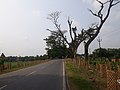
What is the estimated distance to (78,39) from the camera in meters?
55.8

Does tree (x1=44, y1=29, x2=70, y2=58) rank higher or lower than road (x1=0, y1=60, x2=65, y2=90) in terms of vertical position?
higher

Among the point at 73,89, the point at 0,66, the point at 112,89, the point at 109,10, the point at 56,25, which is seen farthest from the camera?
the point at 56,25

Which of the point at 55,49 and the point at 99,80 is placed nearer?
the point at 99,80

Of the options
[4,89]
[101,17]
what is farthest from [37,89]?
[101,17]

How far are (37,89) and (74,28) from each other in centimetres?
3466

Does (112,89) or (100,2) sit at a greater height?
(100,2)

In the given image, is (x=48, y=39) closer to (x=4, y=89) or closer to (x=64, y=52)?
(x=64, y=52)

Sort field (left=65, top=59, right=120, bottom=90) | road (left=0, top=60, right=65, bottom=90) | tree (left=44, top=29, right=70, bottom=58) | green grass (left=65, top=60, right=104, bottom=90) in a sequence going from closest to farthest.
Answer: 1. field (left=65, top=59, right=120, bottom=90)
2. green grass (left=65, top=60, right=104, bottom=90)
3. road (left=0, top=60, right=65, bottom=90)
4. tree (left=44, top=29, right=70, bottom=58)

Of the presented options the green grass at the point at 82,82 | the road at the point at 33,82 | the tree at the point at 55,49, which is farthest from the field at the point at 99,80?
the tree at the point at 55,49

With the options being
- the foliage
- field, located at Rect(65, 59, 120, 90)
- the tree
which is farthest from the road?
the tree

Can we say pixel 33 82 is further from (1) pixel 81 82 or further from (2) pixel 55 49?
(2) pixel 55 49

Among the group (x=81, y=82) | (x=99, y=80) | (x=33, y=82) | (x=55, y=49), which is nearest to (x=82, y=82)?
(x=81, y=82)

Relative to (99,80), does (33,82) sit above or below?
below

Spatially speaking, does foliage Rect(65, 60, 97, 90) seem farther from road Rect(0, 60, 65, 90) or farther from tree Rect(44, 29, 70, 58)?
tree Rect(44, 29, 70, 58)
